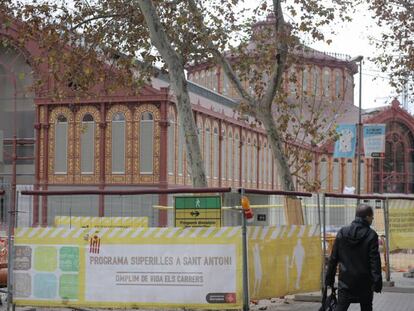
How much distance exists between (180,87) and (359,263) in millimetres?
8066

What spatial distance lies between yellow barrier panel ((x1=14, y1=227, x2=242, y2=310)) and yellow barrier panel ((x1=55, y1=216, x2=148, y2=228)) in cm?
62

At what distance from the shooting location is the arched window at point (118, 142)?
36.7 metres

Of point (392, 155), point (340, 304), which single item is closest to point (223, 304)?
point (340, 304)

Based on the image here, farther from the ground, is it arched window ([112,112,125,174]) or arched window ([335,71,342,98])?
arched window ([335,71,342,98])

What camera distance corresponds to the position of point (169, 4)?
688 inches

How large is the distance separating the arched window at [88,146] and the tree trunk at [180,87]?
21722 mm

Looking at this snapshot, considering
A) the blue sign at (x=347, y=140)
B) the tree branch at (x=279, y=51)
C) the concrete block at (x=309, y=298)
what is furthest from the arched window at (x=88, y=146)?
the concrete block at (x=309, y=298)

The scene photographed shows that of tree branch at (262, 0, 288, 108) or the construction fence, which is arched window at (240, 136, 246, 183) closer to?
tree branch at (262, 0, 288, 108)

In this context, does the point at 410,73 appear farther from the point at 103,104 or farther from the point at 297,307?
the point at 103,104

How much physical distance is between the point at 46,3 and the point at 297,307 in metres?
8.82

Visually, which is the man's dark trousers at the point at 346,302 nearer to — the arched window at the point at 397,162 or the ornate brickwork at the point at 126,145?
the ornate brickwork at the point at 126,145

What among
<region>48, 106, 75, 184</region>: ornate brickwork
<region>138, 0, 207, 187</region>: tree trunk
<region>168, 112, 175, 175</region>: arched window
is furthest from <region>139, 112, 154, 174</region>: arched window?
<region>138, 0, 207, 187</region>: tree trunk

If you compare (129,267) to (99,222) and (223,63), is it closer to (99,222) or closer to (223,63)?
(99,222)

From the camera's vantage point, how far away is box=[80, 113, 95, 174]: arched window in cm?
3728
